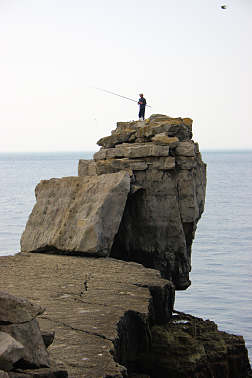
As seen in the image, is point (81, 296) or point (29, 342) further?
point (81, 296)

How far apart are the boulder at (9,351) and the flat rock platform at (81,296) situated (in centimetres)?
121

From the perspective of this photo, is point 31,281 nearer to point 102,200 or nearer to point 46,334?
point 102,200

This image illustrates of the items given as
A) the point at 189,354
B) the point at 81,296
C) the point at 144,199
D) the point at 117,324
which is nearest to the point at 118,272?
the point at 81,296

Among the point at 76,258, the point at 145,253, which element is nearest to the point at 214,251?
the point at 145,253

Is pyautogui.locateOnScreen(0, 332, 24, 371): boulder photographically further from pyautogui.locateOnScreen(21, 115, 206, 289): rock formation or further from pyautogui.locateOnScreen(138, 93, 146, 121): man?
pyautogui.locateOnScreen(138, 93, 146, 121): man

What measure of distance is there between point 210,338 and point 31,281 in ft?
9.63

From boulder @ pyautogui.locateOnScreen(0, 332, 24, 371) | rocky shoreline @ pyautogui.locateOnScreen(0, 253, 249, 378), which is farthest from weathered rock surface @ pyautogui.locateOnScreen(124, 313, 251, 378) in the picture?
boulder @ pyautogui.locateOnScreen(0, 332, 24, 371)

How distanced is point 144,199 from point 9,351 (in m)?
9.92

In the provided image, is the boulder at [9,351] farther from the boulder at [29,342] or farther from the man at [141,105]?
the man at [141,105]

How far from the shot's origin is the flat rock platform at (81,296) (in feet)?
25.7

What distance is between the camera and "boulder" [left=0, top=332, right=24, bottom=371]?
5.58m

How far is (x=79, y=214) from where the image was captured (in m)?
14.4

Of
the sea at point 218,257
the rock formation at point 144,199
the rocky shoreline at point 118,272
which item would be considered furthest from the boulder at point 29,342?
the sea at point 218,257

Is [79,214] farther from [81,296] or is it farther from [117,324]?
[117,324]
